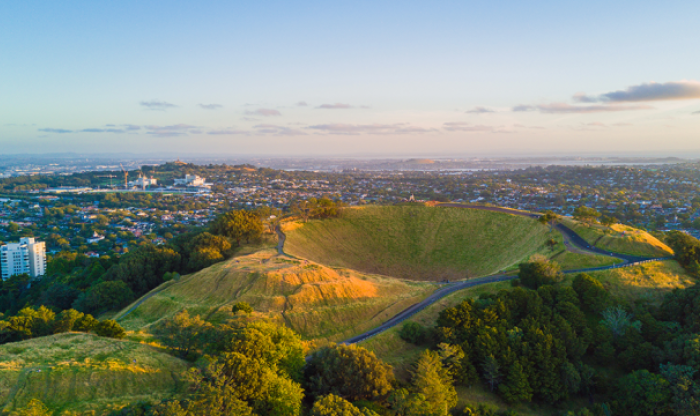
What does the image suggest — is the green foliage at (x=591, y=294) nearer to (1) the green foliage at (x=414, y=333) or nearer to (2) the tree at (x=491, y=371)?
(2) the tree at (x=491, y=371)

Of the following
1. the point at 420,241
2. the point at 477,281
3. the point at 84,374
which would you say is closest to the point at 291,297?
the point at 84,374

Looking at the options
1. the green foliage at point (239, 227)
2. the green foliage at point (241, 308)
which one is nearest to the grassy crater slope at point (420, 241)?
the green foliage at point (239, 227)

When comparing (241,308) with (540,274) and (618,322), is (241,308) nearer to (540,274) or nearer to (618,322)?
(540,274)

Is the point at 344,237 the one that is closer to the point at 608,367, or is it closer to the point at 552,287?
the point at 552,287

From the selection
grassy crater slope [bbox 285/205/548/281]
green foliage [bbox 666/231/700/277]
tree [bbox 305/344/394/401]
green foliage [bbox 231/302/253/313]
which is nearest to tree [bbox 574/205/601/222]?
grassy crater slope [bbox 285/205/548/281]

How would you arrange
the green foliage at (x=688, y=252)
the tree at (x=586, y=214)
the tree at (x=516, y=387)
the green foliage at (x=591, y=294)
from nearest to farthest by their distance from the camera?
the tree at (x=516, y=387) → the green foliage at (x=591, y=294) → the green foliage at (x=688, y=252) → the tree at (x=586, y=214)
